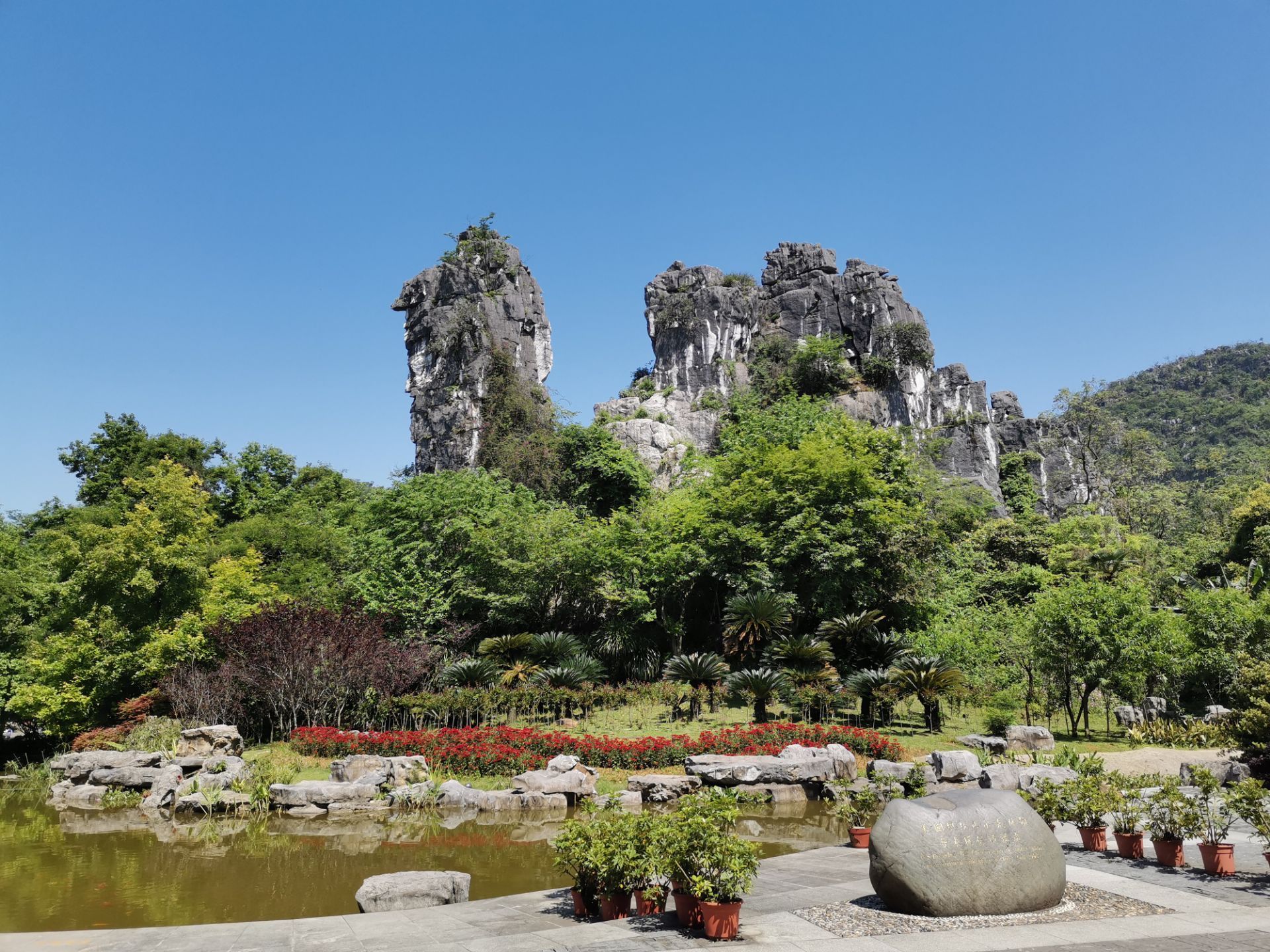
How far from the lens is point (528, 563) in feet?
71.4

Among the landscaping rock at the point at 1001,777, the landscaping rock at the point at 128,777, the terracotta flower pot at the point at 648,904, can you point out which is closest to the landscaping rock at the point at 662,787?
the landscaping rock at the point at 1001,777

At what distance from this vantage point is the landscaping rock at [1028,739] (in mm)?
14758

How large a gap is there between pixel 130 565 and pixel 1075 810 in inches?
696

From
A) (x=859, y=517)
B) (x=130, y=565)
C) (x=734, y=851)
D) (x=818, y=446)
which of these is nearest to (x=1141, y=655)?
(x=859, y=517)

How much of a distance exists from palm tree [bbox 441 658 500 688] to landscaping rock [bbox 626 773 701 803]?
23.6 ft

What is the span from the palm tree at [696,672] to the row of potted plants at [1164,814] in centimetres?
947

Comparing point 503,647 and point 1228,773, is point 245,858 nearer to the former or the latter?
point 503,647

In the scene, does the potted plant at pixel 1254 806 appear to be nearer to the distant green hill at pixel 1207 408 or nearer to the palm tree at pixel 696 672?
the palm tree at pixel 696 672

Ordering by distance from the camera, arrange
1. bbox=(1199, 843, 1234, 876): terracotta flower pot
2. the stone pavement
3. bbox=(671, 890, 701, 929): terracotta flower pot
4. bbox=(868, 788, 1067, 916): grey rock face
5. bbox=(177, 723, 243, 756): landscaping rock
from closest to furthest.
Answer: the stone pavement, bbox=(671, 890, 701, 929): terracotta flower pot, bbox=(868, 788, 1067, 916): grey rock face, bbox=(1199, 843, 1234, 876): terracotta flower pot, bbox=(177, 723, 243, 756): landscaping rock

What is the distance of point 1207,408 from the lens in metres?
78.1

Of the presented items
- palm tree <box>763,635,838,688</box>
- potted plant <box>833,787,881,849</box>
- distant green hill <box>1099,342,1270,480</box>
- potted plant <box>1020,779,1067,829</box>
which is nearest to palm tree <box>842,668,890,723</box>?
palm tree <box>763,635,838,688</box>

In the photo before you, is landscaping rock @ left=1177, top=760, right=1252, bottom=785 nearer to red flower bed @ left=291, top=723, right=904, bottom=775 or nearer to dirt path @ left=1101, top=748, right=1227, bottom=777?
dirt path @ left=1101, top=748, right=1227, bottom=777

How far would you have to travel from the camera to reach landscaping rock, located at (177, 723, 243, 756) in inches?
547

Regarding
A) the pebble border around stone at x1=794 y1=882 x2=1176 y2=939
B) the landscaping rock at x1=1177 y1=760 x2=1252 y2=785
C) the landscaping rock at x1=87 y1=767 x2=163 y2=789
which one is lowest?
the landscaping rock at x1=87 y1=767 x2=163 y2=789
